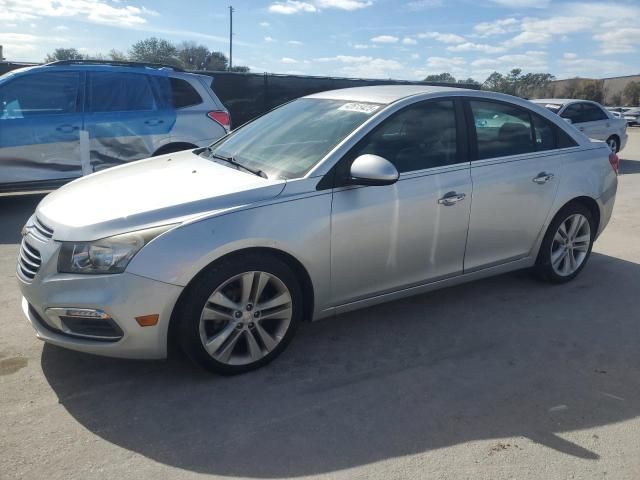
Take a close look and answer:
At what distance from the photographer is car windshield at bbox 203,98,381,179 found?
11.7 ft

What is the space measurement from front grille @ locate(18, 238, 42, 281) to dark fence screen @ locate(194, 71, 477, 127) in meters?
9.43

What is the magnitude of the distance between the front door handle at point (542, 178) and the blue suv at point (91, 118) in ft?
15.2

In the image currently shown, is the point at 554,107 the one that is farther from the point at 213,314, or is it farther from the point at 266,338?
the point at 213,314

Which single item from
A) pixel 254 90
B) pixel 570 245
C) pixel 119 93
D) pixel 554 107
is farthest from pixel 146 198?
pixel 554 107

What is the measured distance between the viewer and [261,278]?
3.17 m

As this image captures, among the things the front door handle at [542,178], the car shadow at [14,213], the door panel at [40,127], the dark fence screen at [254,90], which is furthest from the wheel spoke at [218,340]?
the dark fence screen at [254,90]

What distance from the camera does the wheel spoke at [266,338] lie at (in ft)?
10.7

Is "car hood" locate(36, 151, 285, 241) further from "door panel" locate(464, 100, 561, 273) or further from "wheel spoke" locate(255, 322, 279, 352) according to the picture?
"door panel" locate(464, 100, 561, 273)

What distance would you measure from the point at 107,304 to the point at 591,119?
543 inches

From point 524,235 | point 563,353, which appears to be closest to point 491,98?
point 524,235

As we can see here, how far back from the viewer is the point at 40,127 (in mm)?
6785

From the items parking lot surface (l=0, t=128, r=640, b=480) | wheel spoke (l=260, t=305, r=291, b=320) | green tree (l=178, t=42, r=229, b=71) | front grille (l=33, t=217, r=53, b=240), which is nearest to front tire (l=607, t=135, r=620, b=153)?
parking lot surface (l=0, t=128, r=640, b=480)

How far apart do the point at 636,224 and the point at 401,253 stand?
16.2ft

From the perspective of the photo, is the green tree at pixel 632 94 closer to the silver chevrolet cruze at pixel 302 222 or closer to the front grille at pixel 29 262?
the silver chevrolet cruze at pixel 302 222
